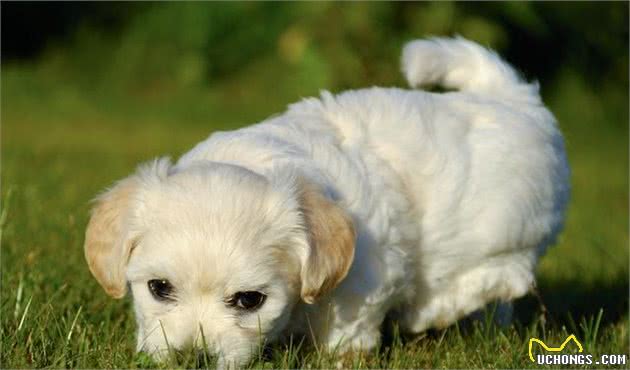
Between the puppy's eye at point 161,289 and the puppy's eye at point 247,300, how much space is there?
0.72 feet

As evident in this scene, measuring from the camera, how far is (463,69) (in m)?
5.15

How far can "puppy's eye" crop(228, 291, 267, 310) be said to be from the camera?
346 centimetres

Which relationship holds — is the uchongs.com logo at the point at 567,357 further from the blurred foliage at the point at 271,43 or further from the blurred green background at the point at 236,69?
the blurred foliage at the point at 271,43

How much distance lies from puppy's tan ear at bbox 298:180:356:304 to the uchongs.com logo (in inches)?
36.9

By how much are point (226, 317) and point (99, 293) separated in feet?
Answer: 4.78

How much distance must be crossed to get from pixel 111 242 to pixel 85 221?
284cm

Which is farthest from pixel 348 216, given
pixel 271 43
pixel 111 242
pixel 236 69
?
pixel 236 69

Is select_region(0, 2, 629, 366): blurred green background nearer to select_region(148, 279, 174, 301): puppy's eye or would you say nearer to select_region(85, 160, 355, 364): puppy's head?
select_region(85, 160, 355, 364): puppy's head

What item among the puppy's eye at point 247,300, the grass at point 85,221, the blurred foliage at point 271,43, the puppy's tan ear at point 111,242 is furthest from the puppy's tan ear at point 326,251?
the blurred foliage at point 271,43

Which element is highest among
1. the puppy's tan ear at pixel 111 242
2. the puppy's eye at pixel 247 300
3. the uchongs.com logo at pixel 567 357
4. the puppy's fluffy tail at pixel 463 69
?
the puppy's fluffy tail at pixel 463 69

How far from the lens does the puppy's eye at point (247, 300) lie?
3465 millimetres

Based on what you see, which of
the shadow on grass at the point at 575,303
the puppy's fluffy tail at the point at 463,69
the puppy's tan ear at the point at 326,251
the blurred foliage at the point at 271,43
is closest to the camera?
the puppy's tan ear at the point at 326,251

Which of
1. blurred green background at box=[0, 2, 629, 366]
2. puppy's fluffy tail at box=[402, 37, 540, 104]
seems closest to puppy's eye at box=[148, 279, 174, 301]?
puppy's fluffy tail at box=[402, 37, 540, 104]

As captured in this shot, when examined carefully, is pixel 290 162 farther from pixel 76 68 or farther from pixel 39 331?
pixel 76 68
